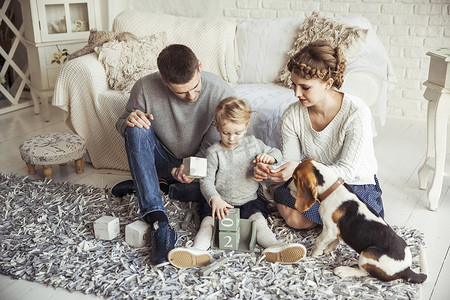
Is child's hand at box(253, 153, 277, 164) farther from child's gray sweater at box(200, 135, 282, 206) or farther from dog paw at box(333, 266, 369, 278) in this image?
dog paw at box(333, 266, 369, 278)

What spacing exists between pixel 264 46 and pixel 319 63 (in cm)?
134

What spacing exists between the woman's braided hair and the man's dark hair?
1.37 feet

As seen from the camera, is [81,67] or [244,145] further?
[81,67]

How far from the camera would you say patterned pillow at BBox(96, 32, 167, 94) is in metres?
2.93

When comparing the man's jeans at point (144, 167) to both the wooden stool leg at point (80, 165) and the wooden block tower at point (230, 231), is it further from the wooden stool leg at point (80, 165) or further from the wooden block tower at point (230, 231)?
the wooden stool leg at point (80, 165)

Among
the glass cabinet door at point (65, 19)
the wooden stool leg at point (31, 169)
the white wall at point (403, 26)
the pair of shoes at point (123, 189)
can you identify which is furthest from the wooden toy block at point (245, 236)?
the glass cabinet door at point (65, 19)

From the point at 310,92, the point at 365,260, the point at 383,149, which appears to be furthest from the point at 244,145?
the point at 383,149

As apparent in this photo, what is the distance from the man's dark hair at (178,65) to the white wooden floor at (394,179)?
0.91 metres

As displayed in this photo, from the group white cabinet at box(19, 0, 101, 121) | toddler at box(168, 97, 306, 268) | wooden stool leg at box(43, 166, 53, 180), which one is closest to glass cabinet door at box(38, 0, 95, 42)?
white cabinet at box(19, 0, 101, 121)

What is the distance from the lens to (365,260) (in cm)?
168

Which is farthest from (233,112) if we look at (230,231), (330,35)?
(330,35)

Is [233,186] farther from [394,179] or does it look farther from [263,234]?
[394,179]

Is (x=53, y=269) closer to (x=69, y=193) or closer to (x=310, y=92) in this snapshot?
(x=69, y=193)

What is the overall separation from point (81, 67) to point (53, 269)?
4.60 ft
